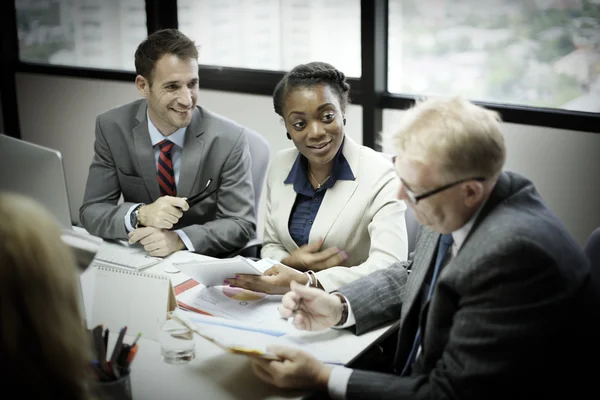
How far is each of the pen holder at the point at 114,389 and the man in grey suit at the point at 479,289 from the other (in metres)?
0.31

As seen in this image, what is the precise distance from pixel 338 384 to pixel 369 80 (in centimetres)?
230

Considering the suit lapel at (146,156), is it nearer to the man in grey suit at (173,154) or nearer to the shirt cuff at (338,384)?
the man in grey suit at (173,154)

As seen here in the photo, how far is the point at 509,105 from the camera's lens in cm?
341

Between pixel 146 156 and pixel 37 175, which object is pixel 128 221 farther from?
pixel 37 175

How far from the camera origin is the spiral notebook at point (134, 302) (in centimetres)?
195

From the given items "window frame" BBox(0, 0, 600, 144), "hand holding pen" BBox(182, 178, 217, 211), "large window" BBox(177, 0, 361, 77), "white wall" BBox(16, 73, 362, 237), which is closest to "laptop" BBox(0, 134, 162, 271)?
"hand holding pen" BBox(182, 178, 217, 211)

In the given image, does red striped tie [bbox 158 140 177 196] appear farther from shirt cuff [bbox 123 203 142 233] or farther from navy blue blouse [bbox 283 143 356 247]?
navy blue blouse [bbox 283 143 356 247]

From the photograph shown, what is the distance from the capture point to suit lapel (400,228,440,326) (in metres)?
1.92

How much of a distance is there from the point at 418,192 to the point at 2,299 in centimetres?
95

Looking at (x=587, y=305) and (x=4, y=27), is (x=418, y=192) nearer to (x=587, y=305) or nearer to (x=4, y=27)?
(x=587, y=305)

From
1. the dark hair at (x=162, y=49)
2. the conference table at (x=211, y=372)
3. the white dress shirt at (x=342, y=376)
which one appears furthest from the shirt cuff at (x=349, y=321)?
the dark hair at (x=162, y=49)

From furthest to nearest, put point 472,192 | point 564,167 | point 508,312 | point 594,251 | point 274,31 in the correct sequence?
point 274,31 < point 564,167 < point 594,251 < point 472,192 < point 508,312

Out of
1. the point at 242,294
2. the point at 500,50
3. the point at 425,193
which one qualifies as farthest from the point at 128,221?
the point at 500,50

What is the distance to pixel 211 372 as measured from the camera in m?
1.77
